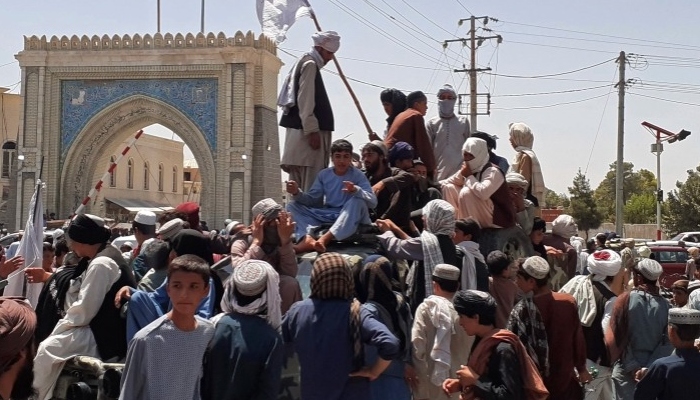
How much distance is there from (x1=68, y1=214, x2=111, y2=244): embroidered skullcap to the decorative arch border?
80.3 feet

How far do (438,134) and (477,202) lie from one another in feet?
5.95

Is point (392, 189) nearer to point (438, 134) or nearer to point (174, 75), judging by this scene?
point (438, 134)

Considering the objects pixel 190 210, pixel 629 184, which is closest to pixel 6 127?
pixel 190 210

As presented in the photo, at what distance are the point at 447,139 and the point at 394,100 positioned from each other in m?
0.72

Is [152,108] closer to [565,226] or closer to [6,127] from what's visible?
[6,127]

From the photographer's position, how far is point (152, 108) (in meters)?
30.2

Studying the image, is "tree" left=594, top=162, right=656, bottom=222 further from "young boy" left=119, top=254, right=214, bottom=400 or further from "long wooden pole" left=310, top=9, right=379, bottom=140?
"young boy" left=119, top=254, right=214, bottom=400

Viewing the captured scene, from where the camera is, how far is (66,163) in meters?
30.9

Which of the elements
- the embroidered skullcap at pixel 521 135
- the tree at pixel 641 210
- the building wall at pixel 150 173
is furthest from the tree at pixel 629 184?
the embroidered skullcap at pixel 521 135

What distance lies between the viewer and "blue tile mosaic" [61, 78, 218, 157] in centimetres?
2972

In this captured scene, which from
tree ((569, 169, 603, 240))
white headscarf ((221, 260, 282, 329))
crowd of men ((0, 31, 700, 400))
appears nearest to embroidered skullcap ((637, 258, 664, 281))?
crowd of men ((0, 31, 700, 400))

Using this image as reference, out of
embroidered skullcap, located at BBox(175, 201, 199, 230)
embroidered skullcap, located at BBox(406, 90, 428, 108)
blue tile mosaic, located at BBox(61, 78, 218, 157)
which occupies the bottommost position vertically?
embroidered skullcap, located at BBox(175, 201, 199, 230)

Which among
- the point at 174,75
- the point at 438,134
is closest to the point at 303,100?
the point at 438,134

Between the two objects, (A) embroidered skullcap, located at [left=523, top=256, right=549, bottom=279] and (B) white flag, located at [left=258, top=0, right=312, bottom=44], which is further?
(B) white flag, located at [left=258, top=0, right=312, bottom=44]
